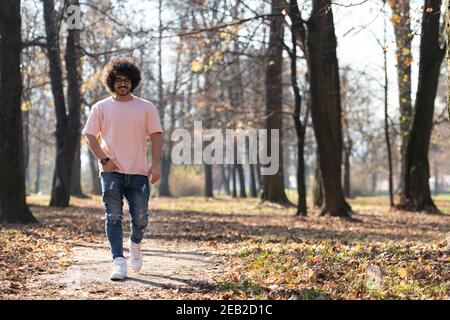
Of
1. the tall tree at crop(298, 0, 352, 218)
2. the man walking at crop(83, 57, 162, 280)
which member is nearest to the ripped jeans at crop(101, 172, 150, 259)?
the man walking at crop(83, 57, 162, 280)

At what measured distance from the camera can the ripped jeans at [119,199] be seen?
700 cm

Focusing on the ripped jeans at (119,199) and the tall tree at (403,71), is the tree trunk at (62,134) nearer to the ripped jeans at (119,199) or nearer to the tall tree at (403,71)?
the tall tree at (403,71)

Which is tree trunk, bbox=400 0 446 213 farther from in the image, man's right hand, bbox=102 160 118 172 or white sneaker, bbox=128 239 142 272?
man's right hand, bbox=102 160 118 172

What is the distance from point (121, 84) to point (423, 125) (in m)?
17.1

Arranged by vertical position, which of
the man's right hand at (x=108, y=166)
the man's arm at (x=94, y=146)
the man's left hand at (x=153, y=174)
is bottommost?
the man's left hand at (x=153, y=174)

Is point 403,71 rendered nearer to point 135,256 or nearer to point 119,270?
point 135,256

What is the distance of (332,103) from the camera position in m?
18.1

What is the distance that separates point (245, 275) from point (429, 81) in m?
16.3

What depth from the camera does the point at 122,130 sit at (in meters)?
7.05

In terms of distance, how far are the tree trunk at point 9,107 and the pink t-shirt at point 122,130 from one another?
23.7 ft

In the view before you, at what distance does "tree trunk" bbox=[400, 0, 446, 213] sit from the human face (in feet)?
54.3

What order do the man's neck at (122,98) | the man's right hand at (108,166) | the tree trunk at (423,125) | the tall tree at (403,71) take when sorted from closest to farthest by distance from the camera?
1. the man's right hand at (108,166)
2. the man's neck at (122,98)
3. the tall tree at (403,71)
4. the tree trunk at (423,125)

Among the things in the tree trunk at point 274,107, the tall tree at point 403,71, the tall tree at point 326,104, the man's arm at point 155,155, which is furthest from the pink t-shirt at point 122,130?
the tree trunk at point 274,107

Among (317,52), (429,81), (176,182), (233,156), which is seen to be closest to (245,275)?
(317,52)
